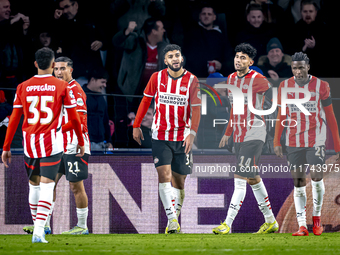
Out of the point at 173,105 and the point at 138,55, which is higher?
the point at 138,55

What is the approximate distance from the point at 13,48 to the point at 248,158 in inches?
173

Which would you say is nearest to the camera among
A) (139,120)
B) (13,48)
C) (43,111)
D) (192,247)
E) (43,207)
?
(192,247)

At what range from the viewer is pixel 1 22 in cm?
790

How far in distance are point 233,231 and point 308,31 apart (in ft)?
13.6

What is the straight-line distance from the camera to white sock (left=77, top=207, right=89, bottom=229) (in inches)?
222

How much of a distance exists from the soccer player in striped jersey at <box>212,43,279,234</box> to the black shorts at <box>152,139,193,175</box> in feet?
1.74

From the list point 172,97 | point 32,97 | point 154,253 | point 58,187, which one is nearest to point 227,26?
point 172,97

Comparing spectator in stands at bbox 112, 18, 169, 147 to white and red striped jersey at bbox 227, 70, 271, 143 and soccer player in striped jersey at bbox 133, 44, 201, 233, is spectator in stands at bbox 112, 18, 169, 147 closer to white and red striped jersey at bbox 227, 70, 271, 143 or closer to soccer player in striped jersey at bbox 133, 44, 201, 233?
soccer player in striped jersey at bbox 133, 44, 201, 233

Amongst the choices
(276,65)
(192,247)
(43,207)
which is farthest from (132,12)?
(192,247)

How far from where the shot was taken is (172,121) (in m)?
5.45

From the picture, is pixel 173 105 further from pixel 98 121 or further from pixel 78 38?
pixel 78 38

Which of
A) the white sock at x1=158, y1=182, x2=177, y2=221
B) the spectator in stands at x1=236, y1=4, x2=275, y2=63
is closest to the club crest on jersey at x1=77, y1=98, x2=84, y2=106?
the white sock at x1=158, y1=182, x2=177, y2=221

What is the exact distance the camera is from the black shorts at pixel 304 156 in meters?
5.34

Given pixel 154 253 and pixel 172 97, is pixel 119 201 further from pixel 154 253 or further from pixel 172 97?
pixel 154 253
